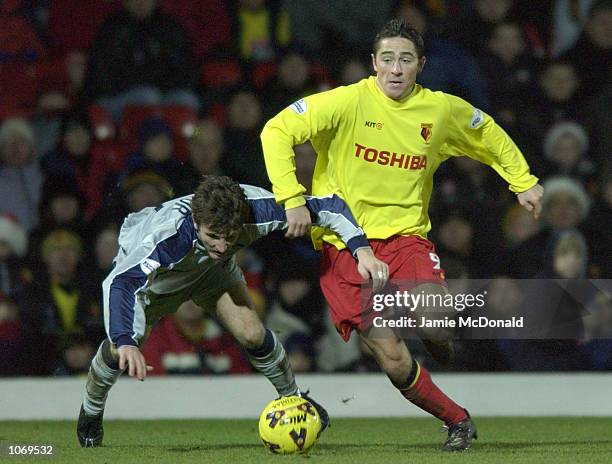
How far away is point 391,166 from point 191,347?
3262 millimetres

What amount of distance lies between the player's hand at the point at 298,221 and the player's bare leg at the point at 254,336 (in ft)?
2.89

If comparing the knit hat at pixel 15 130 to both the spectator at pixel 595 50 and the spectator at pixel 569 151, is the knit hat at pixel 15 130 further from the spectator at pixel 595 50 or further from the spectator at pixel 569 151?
the spectator at pixel 595 50

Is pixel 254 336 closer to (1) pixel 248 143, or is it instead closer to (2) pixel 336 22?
(1) pixel 248 143

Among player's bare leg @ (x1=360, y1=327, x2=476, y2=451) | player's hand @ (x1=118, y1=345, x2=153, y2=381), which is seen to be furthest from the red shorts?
player's hand @ (x1=118, y1=345, x2=153, y2=381)

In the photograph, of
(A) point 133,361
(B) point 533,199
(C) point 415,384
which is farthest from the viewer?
(B) point 533,199

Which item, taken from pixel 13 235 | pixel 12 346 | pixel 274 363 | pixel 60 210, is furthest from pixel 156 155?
pixel 274 363

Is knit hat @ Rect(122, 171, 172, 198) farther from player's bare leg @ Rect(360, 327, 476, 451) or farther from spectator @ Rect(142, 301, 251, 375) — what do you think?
player's bare leg @ Rect(360, 327, 476, 451)

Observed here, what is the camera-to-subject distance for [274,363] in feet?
23.1

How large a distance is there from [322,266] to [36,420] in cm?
324

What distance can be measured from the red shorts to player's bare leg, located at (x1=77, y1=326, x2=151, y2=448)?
3.14 feet

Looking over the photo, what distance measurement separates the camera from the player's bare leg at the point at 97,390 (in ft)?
22.1

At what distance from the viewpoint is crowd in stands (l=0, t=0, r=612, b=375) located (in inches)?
375

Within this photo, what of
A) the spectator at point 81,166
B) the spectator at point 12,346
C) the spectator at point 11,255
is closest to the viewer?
the spectator at point 12,346

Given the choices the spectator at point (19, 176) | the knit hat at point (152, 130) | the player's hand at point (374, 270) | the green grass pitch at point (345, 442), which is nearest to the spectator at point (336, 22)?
the knit hat at point (152, 130)
